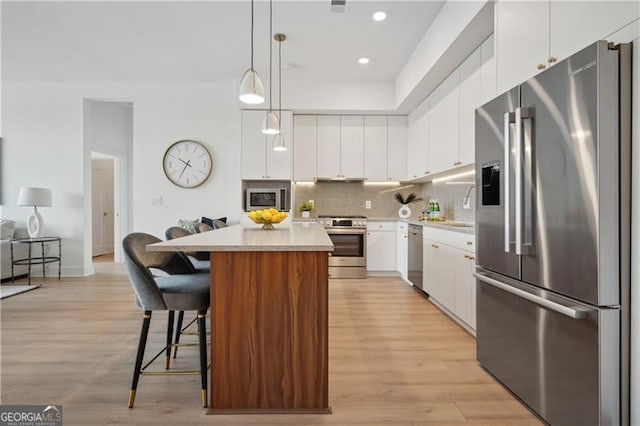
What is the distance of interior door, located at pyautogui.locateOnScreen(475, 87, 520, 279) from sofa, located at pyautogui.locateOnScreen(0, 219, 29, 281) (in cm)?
573

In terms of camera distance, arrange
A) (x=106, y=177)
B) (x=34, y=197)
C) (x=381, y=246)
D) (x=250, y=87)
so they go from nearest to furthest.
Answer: (x=250, y=87)
(x=34, y=197)
(x=381, y=246)
(x=106, y=177)

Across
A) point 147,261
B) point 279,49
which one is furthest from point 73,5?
point 147,261

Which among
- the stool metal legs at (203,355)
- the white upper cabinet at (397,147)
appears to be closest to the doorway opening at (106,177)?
the white upper cabinet at (397,147)

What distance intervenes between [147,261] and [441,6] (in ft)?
10.3

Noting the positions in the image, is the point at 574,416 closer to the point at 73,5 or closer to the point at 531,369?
the point at 531,369

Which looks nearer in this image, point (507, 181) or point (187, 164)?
point (507, 181)

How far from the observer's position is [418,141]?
497 cm

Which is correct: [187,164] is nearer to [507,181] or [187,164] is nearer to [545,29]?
Answer: [507,181]

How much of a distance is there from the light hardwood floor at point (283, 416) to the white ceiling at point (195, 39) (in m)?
2.79

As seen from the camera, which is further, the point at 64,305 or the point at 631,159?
the point at 64,305

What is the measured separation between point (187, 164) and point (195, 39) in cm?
196

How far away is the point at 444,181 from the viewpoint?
4.82m

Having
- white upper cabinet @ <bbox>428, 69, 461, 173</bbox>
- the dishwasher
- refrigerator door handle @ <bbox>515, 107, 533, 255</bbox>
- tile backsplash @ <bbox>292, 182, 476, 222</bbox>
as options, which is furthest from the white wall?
refrigerator door handle @ <bbox>515, 107, 533, 255</bbox>

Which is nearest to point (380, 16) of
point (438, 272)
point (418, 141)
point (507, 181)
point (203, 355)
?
point (418, 141)
